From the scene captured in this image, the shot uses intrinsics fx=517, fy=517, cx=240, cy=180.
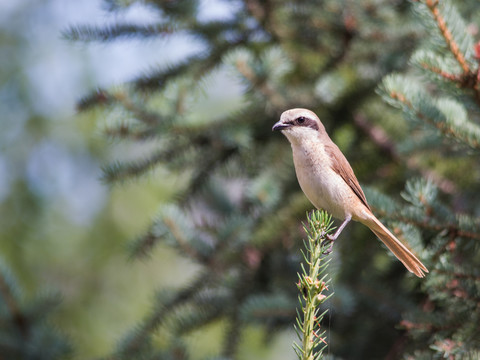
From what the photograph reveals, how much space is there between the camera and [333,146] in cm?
340

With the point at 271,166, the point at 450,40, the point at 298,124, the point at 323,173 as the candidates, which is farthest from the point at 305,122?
the point at 450,40

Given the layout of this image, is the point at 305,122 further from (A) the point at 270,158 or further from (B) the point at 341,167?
(A) the point at 270,158

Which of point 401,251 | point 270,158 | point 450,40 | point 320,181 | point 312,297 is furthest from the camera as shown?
point 270,158

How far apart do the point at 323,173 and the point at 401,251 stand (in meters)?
0.70

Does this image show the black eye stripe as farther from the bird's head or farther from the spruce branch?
the spruce branch

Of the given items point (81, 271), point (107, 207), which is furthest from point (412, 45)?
point (81, 271)

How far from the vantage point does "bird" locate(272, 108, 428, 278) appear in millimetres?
3189

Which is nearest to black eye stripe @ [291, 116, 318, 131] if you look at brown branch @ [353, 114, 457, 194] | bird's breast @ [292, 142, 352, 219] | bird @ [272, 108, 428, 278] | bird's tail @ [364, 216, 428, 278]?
bird @ [272, 108, 428, 278]

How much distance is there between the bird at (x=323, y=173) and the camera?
3.19 meters

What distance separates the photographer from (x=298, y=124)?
335cm

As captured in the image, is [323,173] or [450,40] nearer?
[450,40]

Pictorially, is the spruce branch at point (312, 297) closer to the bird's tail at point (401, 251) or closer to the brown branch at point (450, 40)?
the bird's tail at point (401, 251)

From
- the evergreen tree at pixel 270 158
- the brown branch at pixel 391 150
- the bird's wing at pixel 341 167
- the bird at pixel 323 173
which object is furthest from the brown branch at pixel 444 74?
the brown branch at pixel 391 150

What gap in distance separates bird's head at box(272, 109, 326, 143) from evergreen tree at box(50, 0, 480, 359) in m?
Result: 0.28
